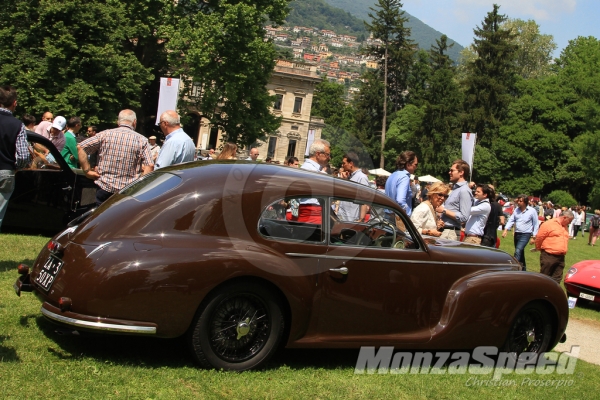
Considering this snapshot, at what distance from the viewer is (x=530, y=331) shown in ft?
22.6

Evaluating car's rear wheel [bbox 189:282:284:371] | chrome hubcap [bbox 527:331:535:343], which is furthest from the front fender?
car's rear wheel [bbox 189:282:284:371]

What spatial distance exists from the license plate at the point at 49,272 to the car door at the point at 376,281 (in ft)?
7.07

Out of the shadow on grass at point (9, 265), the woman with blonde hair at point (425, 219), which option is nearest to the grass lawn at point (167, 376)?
the shadow on grass at point (9, 265)

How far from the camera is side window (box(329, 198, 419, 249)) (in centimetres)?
589

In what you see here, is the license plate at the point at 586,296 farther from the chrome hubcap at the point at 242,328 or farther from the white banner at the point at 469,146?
the white banner at the point at 469,146

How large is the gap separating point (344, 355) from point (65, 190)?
5.86 meters

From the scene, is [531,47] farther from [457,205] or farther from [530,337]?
[530,337]

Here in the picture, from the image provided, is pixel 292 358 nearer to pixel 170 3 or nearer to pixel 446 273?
pixel 446 273

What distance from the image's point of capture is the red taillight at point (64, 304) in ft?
15.6

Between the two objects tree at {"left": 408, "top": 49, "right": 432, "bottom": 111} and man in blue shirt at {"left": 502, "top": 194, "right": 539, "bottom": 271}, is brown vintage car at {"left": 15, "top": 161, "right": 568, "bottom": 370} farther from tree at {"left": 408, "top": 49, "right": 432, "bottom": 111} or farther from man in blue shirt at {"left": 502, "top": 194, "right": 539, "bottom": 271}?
tree at {"left": 408, "top": 49, "right": 432, "bottom": 111}

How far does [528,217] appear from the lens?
14.6m

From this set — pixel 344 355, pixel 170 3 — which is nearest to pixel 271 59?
pixel 170 3

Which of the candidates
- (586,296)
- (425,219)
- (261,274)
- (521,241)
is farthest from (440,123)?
(261,274)

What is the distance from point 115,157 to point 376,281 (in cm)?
414
